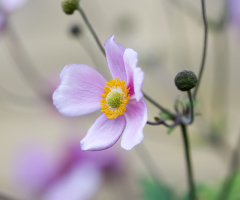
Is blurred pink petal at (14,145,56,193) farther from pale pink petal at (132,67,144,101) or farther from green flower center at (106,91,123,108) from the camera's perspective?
pale pink petal at (132,67,144,101)

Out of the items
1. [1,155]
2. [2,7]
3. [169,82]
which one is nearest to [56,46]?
[1,155]

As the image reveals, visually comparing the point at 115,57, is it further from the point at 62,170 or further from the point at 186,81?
the point at 62,170

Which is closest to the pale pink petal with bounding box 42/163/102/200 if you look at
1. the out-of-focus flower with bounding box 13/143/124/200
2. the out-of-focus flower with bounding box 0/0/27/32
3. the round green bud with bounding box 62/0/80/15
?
the out-of-focus flower with bounding box 13/143/124/200

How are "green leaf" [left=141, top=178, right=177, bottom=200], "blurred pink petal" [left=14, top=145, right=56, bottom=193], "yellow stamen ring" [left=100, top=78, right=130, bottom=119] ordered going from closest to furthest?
1. "yellow stamen ring" [left=100, top=78, right=130, bottom=119]
2. "green leaf" [left=141, top=178, right=177, bottom=200]
3. "blurred pink petal" [left=14, top=145, right=56, bottom=193]

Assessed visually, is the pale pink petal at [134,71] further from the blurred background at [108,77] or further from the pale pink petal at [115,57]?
the blurred background at [108,77]

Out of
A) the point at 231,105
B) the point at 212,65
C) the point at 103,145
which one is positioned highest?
the point at 103,145

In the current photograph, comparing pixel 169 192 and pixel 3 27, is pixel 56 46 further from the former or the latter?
pixel 169 192

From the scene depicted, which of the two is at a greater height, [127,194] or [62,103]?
[62,103]
